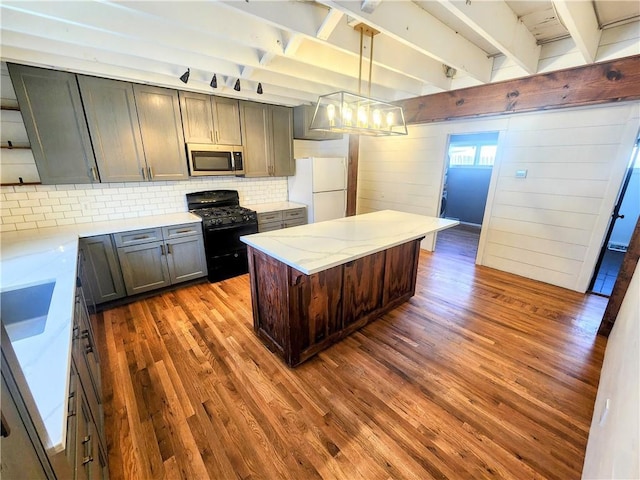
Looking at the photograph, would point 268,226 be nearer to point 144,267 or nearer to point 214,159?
point 214,159

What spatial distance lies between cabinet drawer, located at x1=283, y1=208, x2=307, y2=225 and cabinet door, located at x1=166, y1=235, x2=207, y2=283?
4.26 ft

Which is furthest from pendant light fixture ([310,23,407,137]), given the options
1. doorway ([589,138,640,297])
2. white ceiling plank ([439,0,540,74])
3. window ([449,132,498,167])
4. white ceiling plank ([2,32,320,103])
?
window ([449,132,498,167])

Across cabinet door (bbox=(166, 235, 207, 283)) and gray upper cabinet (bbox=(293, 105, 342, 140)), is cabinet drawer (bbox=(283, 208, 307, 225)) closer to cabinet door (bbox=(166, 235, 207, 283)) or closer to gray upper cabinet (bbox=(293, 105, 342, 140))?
gray upper cabinet (bbox=(293, 105, 342, 140))

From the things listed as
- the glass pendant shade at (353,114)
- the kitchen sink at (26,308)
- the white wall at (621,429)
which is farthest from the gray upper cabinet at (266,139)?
the white wall at (621,429)

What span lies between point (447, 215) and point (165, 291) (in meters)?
6.82

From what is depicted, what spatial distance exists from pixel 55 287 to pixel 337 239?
1866mm

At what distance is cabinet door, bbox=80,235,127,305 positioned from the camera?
2600mm

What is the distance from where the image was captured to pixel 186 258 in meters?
3.26

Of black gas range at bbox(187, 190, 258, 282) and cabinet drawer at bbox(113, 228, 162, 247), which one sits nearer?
cabinet drawer at bbox(113, 228, 162, 247)

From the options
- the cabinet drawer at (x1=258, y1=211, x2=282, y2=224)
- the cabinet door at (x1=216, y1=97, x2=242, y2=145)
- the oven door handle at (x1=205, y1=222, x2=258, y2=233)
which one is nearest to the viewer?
the oven door handle at (x1=205, y1=222, x2=258, y2=233)

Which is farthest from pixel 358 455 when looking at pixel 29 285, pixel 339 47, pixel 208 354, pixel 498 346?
pixel 339 47

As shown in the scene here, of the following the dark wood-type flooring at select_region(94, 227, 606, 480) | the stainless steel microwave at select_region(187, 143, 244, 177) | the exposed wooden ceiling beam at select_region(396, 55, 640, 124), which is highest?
the exposed wooden ceiling beam at select_region(396, 55, 640, 124)

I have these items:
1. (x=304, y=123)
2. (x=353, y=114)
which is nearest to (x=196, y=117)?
(x=304, y=123)

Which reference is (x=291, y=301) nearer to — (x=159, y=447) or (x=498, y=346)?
(x=159, y=447)
